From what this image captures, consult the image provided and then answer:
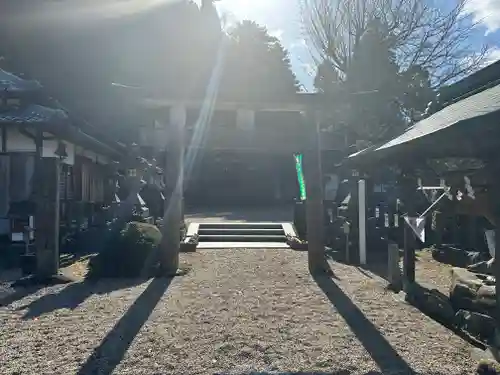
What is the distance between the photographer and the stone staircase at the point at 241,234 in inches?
486

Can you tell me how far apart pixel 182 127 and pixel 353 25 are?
61.3 ft

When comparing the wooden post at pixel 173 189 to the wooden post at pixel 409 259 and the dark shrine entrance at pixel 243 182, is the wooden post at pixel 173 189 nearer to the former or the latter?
the wooden post at pixel 409 259

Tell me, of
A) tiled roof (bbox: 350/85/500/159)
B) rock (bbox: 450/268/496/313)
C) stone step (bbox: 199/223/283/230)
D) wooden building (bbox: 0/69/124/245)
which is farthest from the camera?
stone step (bbox: 199/223/283/230)

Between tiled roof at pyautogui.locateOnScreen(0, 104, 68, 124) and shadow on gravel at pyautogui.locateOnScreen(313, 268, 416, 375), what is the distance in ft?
19.8

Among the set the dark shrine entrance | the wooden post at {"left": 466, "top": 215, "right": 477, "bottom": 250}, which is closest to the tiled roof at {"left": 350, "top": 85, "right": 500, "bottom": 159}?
the wooden post at {"left": 466, "top": 215, "right": 477, "bottom": 250}

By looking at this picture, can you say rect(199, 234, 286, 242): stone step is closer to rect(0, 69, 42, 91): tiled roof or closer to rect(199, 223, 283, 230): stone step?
rect(199, 223, 283, 230): stone step

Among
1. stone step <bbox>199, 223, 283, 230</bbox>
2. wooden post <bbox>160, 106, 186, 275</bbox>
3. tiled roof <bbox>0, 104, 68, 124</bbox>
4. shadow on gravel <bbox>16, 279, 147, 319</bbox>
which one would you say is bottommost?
shadow on gravel <bbox>16, 279, 147, 319</bbox>

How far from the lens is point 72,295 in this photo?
22.3 feet

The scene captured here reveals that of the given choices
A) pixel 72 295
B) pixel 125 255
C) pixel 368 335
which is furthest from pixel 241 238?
pixel 368 335

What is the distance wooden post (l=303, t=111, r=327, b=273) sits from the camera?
8469 millimetres

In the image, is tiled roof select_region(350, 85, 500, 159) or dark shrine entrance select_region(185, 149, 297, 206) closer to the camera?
tiled roof select_region(350, 85, 500, 159)

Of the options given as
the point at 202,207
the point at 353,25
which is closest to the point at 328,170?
the point at 202,207

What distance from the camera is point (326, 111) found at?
8500 mm

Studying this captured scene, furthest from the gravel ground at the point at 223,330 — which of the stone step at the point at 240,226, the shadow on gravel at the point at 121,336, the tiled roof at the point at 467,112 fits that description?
the stone step at the point at 240,226
